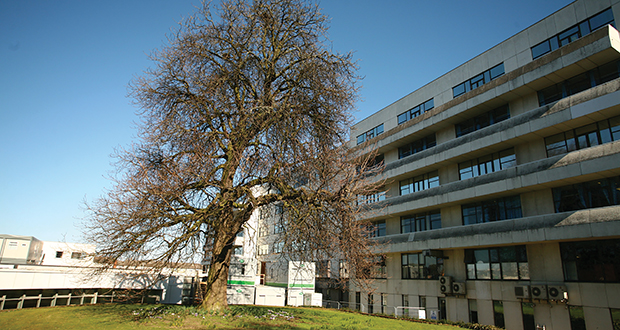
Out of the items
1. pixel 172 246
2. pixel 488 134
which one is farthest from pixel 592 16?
pixel 172 246

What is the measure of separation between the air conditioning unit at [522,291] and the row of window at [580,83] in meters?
12.7

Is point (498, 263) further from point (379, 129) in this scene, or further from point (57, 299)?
point (57, 299)

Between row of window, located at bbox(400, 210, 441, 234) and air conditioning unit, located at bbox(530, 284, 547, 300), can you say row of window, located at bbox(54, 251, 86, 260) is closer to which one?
air conditioning unit, located at bbox(530, 284, 547, 300)

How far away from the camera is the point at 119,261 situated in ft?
40.5

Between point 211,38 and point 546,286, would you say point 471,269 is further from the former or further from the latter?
point 211,38

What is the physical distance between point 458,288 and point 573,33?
20.2m

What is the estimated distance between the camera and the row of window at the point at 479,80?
30000 mm

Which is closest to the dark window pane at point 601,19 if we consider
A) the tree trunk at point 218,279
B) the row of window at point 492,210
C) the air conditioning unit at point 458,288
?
the row of window at point 492,210

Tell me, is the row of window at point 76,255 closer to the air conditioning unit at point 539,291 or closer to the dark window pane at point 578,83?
the air conditioning unit at point 539,291

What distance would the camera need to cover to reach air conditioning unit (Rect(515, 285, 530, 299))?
945 inches

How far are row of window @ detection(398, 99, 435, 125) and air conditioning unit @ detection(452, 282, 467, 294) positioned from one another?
16.8 metres

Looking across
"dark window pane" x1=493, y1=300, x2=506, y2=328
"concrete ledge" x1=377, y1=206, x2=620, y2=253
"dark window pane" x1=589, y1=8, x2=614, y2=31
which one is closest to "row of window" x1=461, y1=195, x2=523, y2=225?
"concrete ledge" x1=377, y1=206, x2=620, y2=253

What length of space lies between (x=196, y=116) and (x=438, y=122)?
24037 millimetres

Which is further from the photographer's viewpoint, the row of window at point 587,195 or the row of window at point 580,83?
the row of window at point 580,83
